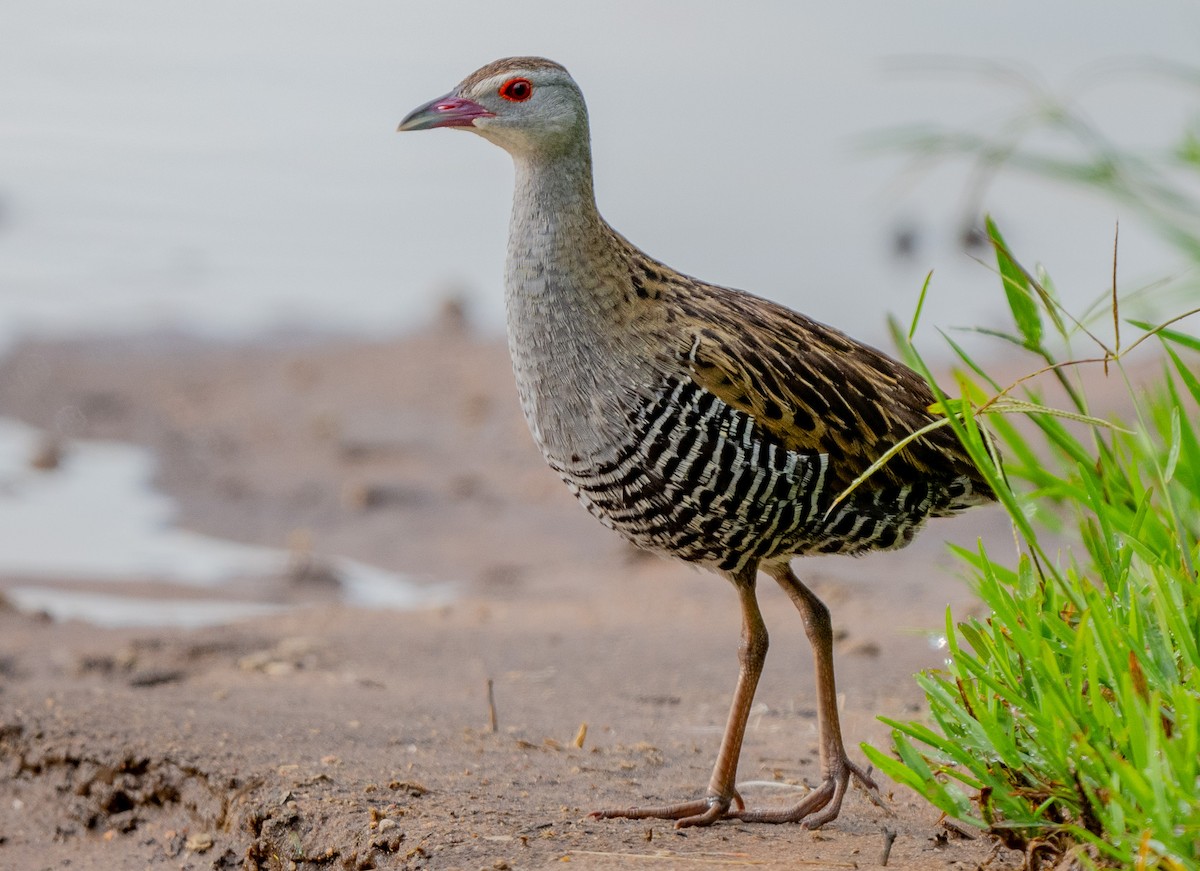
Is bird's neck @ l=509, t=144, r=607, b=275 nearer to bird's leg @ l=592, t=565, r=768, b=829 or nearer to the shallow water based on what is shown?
bird's leg @ l=592, t=565, r=768, b=829

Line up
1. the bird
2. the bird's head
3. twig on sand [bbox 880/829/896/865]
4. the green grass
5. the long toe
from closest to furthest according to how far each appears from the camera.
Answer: the green grass → twig on sand [bbox 880/829/896/865] → the long toe → the bird → the bird's head

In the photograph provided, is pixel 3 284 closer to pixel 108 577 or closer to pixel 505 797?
pixel 108 577

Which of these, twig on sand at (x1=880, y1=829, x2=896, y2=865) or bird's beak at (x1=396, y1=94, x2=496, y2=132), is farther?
bird's beak at (x1=396, y1=94, x2=496, y2=132)

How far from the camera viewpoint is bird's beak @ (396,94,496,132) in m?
4.62

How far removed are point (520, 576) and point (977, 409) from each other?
188 inches

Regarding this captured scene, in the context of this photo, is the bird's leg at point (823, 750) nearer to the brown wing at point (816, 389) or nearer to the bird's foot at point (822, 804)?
the bird's foot at point (822, 804)

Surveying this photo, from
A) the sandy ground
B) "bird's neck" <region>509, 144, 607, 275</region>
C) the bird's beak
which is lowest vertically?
the sandy ground

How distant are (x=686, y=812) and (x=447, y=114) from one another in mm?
2117

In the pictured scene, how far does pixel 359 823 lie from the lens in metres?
3.95

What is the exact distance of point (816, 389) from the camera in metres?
4.33

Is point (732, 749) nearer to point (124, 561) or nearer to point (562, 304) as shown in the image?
point (562, 304)

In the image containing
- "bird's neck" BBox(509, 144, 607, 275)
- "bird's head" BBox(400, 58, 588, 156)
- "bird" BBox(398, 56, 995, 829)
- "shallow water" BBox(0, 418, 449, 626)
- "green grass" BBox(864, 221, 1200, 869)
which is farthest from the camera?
"shallow water" BBox(0, 418, 449, 626)

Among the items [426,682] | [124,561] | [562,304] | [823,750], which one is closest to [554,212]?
[562,304]

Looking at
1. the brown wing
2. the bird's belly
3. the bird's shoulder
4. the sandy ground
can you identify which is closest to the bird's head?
the bird's shoulder
